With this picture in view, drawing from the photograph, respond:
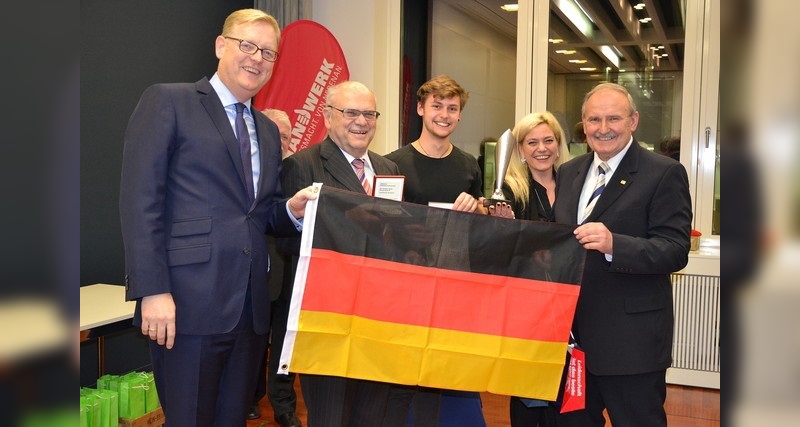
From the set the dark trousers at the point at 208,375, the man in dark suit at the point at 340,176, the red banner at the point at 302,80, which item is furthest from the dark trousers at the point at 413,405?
the red banner at the point at 302,80

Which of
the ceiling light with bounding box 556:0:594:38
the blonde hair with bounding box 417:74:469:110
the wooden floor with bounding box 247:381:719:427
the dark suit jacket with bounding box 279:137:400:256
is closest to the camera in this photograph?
the dark suit jacket with bounding box 279:137:400:256

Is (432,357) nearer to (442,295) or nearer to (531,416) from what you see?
(442,295)

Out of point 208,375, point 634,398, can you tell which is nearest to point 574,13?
point 634,398

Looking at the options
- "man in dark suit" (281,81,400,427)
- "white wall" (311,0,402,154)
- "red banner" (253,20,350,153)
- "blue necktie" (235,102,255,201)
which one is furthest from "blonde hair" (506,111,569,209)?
"white wall" (311,0,402,154)

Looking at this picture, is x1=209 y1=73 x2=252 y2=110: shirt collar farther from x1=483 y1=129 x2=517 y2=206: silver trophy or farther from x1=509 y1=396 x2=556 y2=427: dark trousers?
x1=509 y1=396 x2=556 y2=427: dark trousers

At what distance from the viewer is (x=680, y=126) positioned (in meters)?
5.38

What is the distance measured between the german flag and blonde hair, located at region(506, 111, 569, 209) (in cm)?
86

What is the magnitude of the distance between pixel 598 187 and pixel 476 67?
4120 millimetres

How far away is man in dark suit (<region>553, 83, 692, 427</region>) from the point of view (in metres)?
2.08

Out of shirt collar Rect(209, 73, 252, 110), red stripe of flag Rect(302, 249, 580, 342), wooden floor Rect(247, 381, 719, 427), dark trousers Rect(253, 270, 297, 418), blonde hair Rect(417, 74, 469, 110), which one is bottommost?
wooden floor Rect(247, 381, 719, 427)

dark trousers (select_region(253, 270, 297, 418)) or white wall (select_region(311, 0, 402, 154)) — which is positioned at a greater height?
white wall (select_region(311, 0, 402, 154))

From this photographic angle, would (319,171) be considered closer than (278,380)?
Yes

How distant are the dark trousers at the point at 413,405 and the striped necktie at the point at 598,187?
93 cm

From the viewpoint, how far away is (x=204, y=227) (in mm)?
1952
